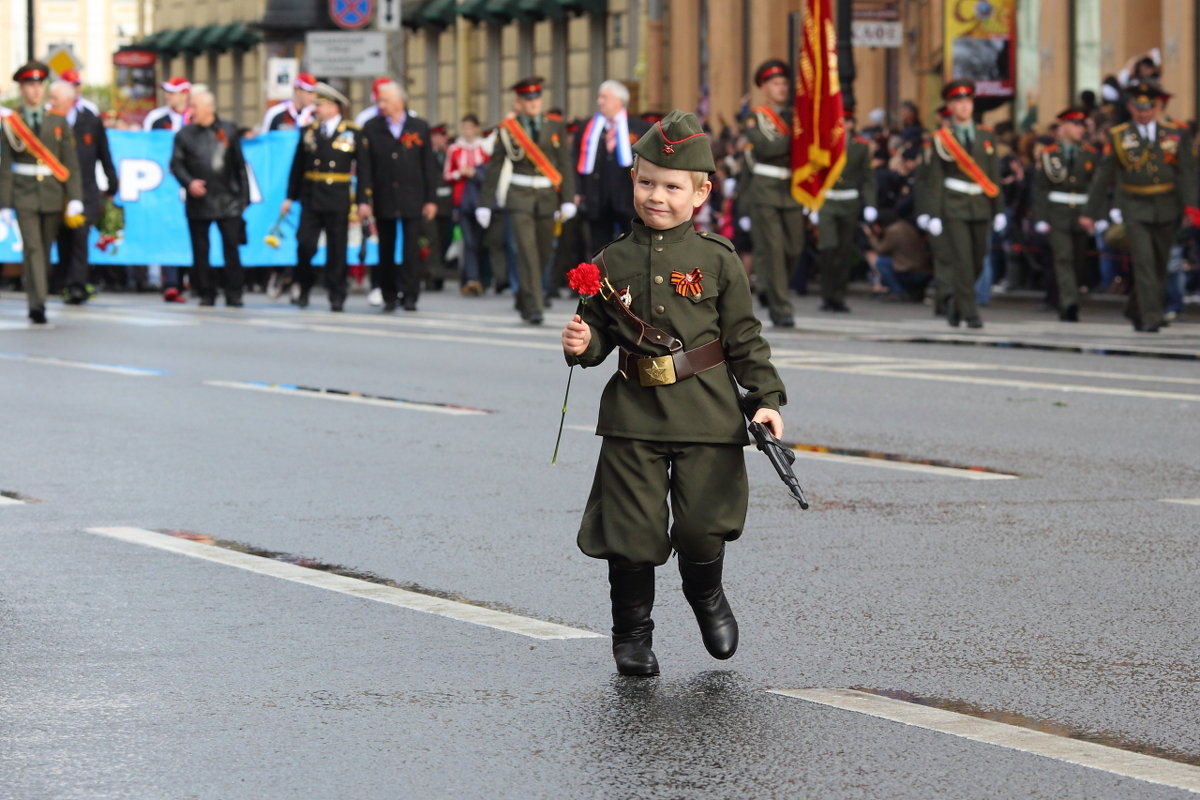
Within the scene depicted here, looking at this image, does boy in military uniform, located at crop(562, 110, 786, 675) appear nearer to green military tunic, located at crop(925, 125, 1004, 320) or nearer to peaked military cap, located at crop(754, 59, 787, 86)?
green military tunic, located at crop(925, 125, 1004, 320)

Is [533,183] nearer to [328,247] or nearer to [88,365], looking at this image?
[328,247]

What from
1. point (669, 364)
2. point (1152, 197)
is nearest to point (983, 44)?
point (1152, 197)

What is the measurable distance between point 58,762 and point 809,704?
1735 mm

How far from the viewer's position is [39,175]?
20.8m

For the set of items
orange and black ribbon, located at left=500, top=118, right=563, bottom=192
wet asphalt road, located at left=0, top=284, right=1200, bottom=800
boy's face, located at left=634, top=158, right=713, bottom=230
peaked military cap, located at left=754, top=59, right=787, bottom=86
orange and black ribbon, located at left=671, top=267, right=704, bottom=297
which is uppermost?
peaked military cap, located at left=754, top=59, right=787, bottom=86

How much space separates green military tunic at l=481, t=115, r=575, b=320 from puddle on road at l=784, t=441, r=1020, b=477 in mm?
10174

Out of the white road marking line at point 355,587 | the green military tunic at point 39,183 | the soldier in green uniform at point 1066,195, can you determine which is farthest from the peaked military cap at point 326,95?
the white road marking line at point 355,587

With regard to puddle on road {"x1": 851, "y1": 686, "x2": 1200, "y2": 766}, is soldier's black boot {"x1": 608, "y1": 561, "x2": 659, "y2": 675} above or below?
above

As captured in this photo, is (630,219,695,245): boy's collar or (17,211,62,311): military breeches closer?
(630,219,695,245): boy's collar

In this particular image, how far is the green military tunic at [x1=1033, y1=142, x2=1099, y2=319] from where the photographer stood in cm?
2188

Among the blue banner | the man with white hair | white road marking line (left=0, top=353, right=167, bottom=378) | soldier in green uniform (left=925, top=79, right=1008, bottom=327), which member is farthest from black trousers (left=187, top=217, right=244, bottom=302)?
white road marking line (left=0, top=353, right=167, bottom=378)

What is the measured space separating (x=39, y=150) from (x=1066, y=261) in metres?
8.94

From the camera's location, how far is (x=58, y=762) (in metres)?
5.22

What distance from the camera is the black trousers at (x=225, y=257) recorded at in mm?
24344
